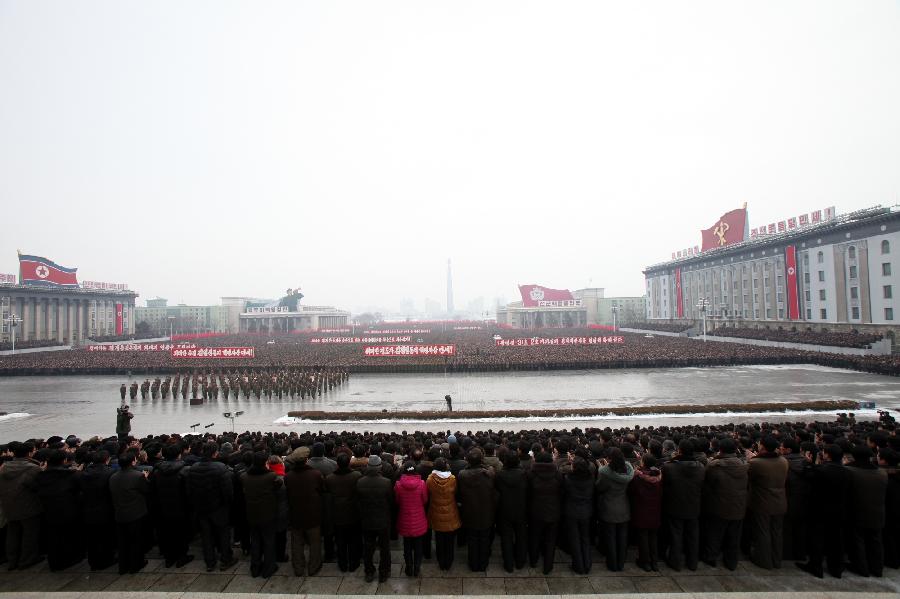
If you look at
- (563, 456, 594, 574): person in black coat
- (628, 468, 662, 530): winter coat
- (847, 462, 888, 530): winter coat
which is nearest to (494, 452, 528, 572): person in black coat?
(563, 456, 594, 574): person in black coat

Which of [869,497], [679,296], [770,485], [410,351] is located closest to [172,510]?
[770,485]

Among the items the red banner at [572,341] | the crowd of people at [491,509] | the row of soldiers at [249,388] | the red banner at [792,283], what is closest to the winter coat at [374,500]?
the crowd of people at [491,509]

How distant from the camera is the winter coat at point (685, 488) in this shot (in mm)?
5492

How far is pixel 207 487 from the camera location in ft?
18.4

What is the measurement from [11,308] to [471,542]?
90871 mm

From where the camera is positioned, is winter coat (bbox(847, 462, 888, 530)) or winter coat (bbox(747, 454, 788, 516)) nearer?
winter coat (bbox(847, 462, 888, 530))

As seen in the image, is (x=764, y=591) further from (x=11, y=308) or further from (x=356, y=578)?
(x=11, y=308)

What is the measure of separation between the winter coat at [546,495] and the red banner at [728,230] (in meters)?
71.2

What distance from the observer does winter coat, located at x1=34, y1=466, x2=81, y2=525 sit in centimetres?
562

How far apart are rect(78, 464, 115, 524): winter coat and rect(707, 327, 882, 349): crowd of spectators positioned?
4826 cm

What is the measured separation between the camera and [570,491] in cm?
553

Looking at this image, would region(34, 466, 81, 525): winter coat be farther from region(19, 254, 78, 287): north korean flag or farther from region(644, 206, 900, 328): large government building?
region(19, 254, 78, 287): north korean flag

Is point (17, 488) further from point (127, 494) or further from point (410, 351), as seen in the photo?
point (410, 351)

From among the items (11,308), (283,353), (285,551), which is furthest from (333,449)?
(11,308)
